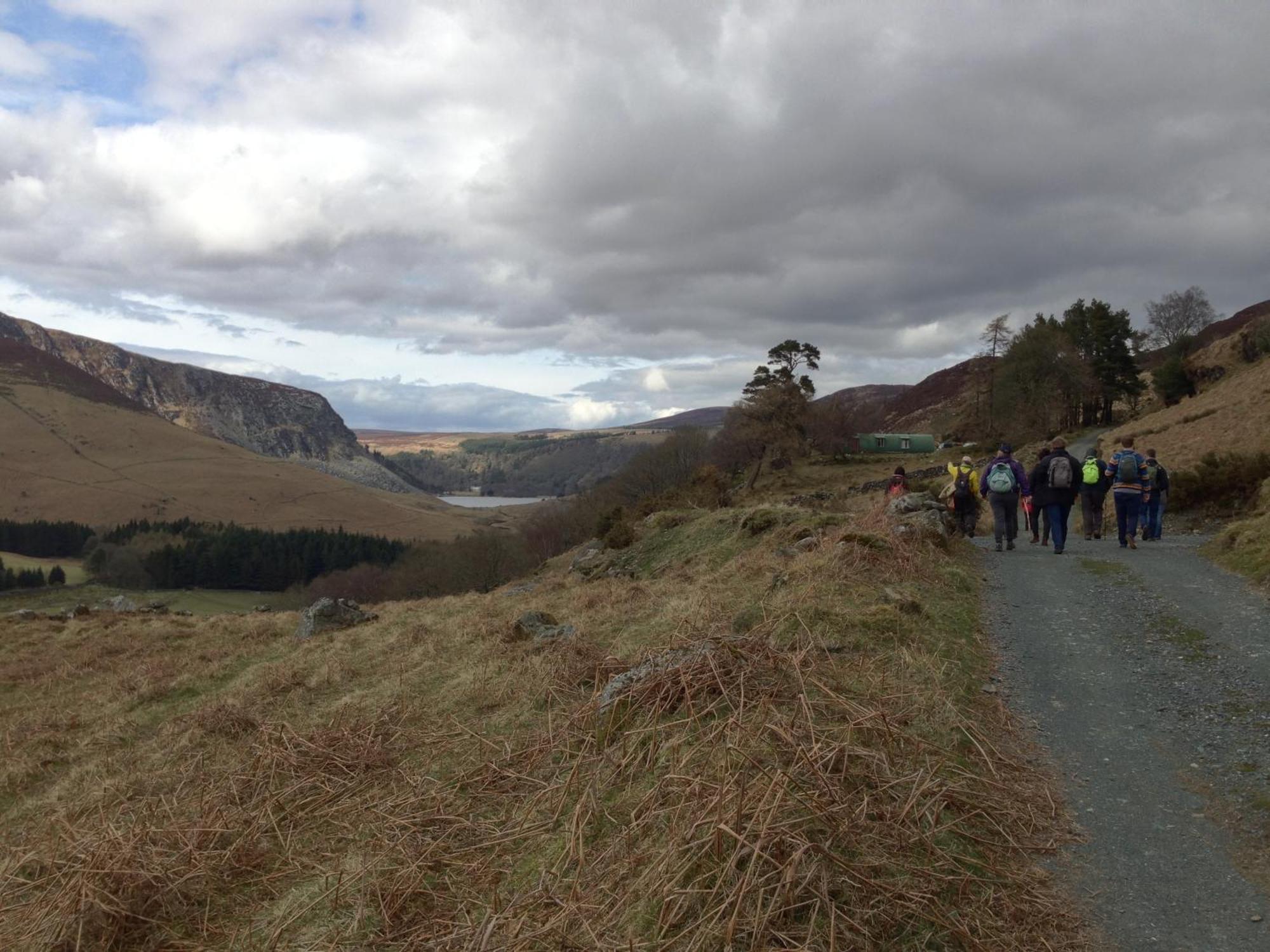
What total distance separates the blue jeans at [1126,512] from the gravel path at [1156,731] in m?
3.08

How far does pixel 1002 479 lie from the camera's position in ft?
45.2

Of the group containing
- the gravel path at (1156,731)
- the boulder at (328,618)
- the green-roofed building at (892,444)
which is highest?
the green-roofed building at (892,444)

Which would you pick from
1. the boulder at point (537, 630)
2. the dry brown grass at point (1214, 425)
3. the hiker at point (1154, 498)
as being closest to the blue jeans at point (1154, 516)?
the hiker at point (1154, 498)

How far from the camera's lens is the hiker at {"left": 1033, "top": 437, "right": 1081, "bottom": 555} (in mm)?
13758

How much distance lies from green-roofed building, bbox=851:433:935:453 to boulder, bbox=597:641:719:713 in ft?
223

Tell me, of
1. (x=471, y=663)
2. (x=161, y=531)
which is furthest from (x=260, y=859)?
(x=161, y=531)

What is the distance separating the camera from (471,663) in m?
9.54

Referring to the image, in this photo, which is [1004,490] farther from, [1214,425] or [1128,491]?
[1214,425]

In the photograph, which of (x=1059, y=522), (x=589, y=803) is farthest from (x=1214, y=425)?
(x=589, y=803)

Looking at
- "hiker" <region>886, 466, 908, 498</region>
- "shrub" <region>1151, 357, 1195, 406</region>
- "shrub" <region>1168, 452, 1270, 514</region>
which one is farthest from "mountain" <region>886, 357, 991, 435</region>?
"hiker" <region>886, 466, 908, 498</region>

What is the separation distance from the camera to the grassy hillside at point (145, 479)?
12575 cm

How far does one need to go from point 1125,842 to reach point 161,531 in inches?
4713

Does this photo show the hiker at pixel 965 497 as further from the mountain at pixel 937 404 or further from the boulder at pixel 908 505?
the mountain at pixel 937 404

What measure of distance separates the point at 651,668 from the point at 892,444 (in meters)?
71.8
